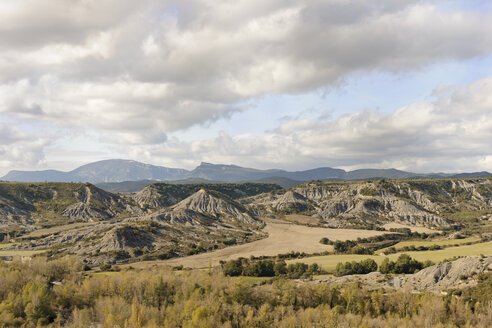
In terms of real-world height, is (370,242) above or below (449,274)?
below

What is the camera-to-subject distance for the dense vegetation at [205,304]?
169 ft

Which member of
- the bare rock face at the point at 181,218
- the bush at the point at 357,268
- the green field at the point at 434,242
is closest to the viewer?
the bush at the point at 357,268

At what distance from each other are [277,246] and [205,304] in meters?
95.6

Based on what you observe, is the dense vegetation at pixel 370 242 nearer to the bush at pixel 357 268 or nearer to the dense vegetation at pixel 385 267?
the bush at pixel 357 268

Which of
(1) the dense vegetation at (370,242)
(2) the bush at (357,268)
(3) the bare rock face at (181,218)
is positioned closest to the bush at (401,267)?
(2) the bush at (357,268)

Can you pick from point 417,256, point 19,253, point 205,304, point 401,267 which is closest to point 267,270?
point 401,267

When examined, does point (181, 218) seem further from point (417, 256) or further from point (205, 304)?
point (205, 304)

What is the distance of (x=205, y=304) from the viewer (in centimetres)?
5731

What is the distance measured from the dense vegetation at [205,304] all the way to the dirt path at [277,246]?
43494 mm

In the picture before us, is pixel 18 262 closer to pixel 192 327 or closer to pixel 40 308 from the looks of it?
pixel 40 308

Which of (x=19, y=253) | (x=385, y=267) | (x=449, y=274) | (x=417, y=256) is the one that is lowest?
(x=19, y=253)

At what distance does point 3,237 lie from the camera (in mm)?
158125

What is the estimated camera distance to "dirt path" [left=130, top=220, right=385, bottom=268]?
397ft

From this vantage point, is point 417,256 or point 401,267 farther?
point 417,256
